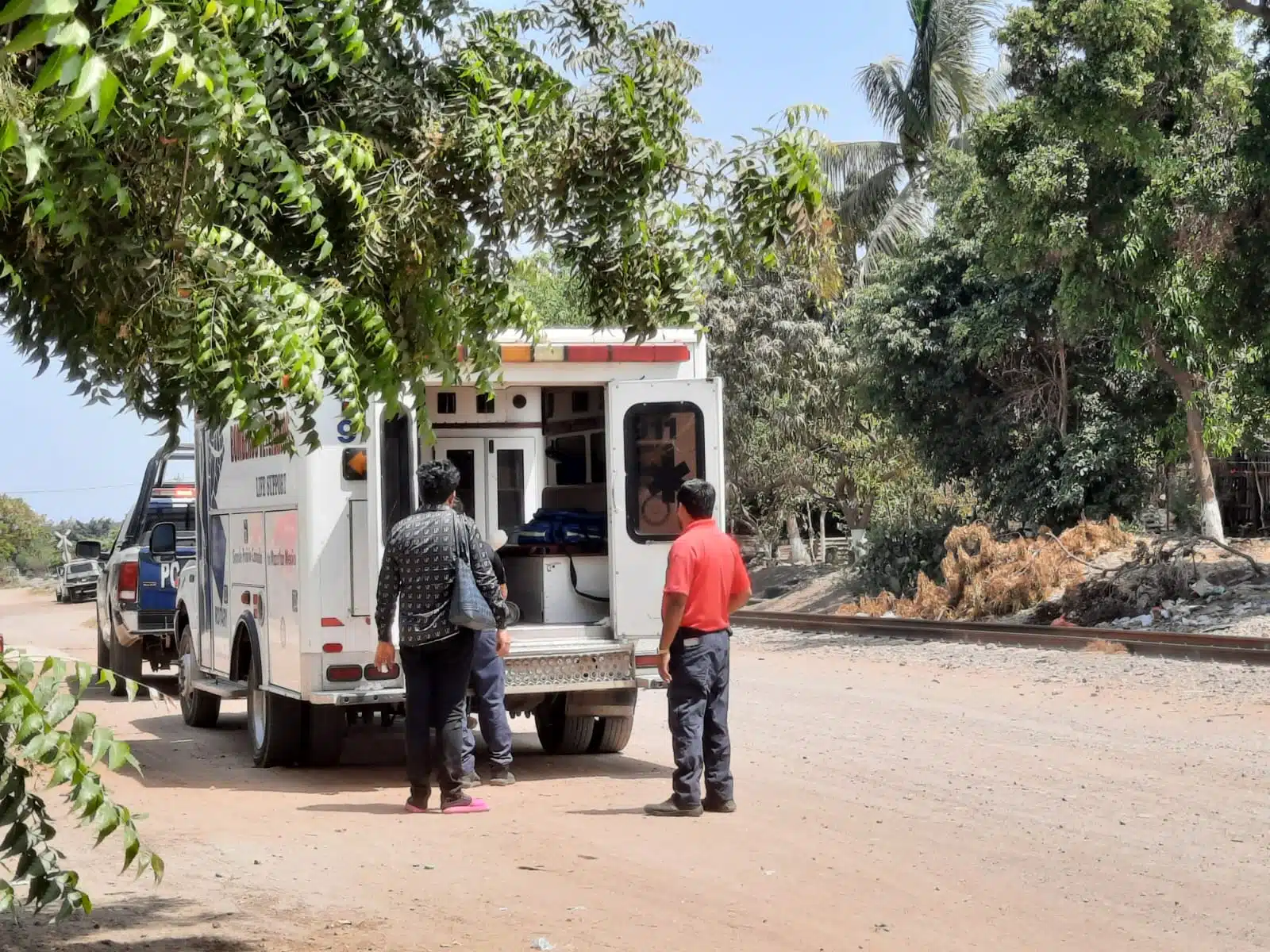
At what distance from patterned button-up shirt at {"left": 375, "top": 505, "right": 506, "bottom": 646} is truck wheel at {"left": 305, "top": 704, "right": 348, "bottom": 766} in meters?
2.03

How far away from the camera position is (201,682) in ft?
46.7

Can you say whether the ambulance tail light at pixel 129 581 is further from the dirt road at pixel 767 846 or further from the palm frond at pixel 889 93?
the palm frond at pixel 889 93

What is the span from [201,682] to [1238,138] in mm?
15251

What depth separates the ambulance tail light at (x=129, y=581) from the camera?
18.4m

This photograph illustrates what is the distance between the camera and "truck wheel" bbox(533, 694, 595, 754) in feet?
40.7

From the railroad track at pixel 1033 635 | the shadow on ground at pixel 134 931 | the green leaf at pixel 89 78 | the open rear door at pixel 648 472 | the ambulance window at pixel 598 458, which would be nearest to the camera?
the green leaf at pixel 89 78

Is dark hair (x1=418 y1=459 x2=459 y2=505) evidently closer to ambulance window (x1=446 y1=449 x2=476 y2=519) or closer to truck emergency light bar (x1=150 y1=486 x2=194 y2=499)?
ambulance window (x1=446 y1=449 x2=476 y2=519)

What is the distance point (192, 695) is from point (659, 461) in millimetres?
6165

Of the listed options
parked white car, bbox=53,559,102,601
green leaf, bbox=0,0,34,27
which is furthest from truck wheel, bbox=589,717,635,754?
parked white car, bbox=53,559,102,601

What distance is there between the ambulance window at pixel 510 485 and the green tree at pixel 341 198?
5931 mm

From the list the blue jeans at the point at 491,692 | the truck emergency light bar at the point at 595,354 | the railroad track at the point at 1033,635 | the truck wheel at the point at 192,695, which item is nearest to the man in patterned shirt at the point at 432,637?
the blue jeans at the point at 491,692

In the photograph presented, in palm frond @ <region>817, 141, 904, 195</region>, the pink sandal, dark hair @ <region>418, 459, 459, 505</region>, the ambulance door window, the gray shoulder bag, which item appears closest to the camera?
the gray shoulder bag

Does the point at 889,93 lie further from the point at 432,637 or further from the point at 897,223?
the point at 432,637

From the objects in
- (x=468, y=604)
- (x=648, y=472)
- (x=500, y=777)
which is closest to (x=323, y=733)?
(x=500, y=777)
